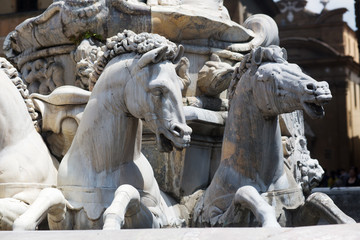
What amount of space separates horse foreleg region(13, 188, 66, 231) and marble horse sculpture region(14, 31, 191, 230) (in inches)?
0.4

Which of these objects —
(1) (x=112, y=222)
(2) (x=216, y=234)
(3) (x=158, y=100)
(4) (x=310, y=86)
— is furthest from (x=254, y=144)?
(2) (x=216, y=234)

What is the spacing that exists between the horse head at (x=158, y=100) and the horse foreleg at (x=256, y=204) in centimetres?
52

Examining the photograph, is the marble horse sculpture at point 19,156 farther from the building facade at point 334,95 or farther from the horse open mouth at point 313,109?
the building facade at point 334,95

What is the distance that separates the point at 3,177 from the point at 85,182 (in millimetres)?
562

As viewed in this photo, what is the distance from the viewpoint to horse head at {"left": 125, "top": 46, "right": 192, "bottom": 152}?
563 centimetres

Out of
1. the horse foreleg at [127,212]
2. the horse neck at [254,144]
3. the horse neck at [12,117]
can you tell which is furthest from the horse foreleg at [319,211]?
the horse neck at [12,117]

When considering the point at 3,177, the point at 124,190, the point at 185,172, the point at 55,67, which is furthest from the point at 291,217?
the point at 55,67

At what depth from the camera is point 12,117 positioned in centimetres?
596

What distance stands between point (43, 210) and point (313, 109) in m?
1.91

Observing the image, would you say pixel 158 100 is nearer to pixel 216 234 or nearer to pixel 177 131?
pixel 177 131

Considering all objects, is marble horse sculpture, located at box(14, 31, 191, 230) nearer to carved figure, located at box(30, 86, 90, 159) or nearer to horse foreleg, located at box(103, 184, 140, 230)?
horse foreleg, located at box(103, 184, 140, 230)

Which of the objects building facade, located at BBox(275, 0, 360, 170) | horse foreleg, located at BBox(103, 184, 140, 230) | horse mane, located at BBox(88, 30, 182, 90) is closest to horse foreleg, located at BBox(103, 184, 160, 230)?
horse foreleg, located at BBox(103, 184, 140, 230)

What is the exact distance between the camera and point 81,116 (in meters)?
6.35

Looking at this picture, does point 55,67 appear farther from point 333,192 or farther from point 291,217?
point 333,192
